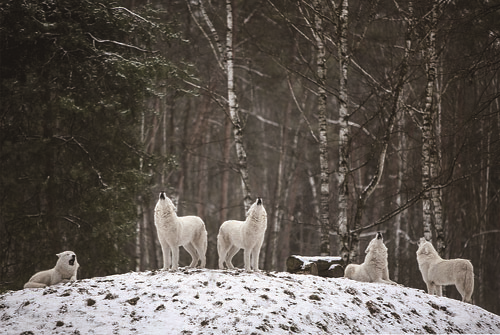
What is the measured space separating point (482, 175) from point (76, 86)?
1707cm

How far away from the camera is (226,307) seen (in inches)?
365

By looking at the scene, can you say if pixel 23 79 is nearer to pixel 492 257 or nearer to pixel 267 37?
pixel 267 37

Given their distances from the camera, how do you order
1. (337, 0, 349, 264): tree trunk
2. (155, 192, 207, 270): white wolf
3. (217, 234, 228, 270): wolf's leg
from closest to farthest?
(155, 192, 207, 270): white wolf
(217, 234, 228, 270): wolf's leg
(337, 0, 349, 264): tree trunk

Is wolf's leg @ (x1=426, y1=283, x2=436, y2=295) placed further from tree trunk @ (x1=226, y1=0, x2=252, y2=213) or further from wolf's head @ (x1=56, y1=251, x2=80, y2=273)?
wolf's head @ (x1=56, y1=251, x2=80, y2=273)

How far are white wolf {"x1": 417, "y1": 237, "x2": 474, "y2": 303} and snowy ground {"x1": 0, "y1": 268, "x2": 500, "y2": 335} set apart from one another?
0.87 metres

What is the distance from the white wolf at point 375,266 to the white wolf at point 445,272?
3.35ft

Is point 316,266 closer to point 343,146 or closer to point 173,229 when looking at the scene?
point 173,229

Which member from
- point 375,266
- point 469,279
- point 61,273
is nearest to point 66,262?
point 61,273

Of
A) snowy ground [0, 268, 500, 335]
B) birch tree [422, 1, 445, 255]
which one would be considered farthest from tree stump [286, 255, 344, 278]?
birch tree [422, 1, 445, 255]

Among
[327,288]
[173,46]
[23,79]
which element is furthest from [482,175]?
[23,79]

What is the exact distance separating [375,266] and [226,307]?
4.35m

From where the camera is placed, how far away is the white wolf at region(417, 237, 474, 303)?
12.0 metres

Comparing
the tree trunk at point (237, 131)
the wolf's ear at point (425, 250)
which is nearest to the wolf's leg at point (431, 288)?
the wolf's ear at point (425, 250)

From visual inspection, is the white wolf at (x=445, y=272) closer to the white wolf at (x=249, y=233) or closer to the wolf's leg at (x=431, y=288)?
the wolf's leg at (x=431, y=288)
